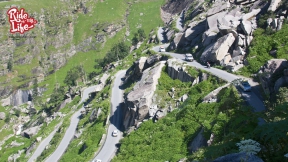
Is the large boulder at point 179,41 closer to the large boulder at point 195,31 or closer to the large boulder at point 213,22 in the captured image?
the large boulder at point 195,31

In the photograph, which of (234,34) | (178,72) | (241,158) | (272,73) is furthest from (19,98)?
(241,158)

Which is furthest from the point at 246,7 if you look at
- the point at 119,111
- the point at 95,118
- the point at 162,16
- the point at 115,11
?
the point at 115,11

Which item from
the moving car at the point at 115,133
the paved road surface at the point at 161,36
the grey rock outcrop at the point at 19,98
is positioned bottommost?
the grey rock outcrop at the point at 19,98

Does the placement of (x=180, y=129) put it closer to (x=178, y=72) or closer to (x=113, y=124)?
(x=178, y=72)

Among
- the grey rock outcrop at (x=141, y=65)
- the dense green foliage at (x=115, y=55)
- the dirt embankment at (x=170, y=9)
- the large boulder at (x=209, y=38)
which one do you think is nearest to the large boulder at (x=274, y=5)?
the large boulder at (x=209, y=38)

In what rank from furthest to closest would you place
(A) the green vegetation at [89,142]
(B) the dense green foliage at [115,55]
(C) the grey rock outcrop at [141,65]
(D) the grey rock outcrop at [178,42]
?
(B) the dense green foliage at [115,55] < (D) the grey rock outcrop at [178,42] < (C) the grey rock outcrop at [141,65] < (A) the green vegetation at [89,142]
